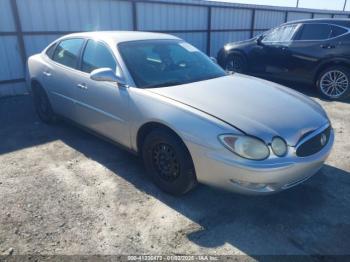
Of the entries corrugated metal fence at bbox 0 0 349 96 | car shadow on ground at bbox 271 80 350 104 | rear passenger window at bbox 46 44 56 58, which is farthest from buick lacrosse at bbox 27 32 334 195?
car shadow on ground at bbox 271 80 350 104

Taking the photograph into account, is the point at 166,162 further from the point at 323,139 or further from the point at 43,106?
the point at 43,106

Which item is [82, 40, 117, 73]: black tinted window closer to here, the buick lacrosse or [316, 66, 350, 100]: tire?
the buick lacrosse

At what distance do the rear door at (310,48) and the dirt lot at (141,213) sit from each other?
3.71 metres

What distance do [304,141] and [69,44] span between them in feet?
11.5

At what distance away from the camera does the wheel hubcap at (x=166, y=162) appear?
307 cm

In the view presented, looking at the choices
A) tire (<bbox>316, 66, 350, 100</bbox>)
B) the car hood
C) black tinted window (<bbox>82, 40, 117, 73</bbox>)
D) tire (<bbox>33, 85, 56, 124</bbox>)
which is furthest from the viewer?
tire (<bbox>316, 66, 350, 100</bbox>)

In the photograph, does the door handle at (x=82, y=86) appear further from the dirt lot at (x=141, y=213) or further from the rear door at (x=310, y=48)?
the rear door at (x=310, y=48)

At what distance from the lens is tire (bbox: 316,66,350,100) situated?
6898 millimetres

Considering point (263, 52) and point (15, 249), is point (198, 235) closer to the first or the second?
point (15, 249)

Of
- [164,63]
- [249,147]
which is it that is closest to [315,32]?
[164,63]

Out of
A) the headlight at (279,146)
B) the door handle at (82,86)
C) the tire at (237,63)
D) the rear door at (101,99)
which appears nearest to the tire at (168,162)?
the rear door at (101,99)

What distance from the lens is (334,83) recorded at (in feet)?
23.2

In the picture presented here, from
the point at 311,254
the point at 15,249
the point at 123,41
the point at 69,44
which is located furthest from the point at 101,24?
the point at 311,254

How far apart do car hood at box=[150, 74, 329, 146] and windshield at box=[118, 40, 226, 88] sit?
0.65ft
